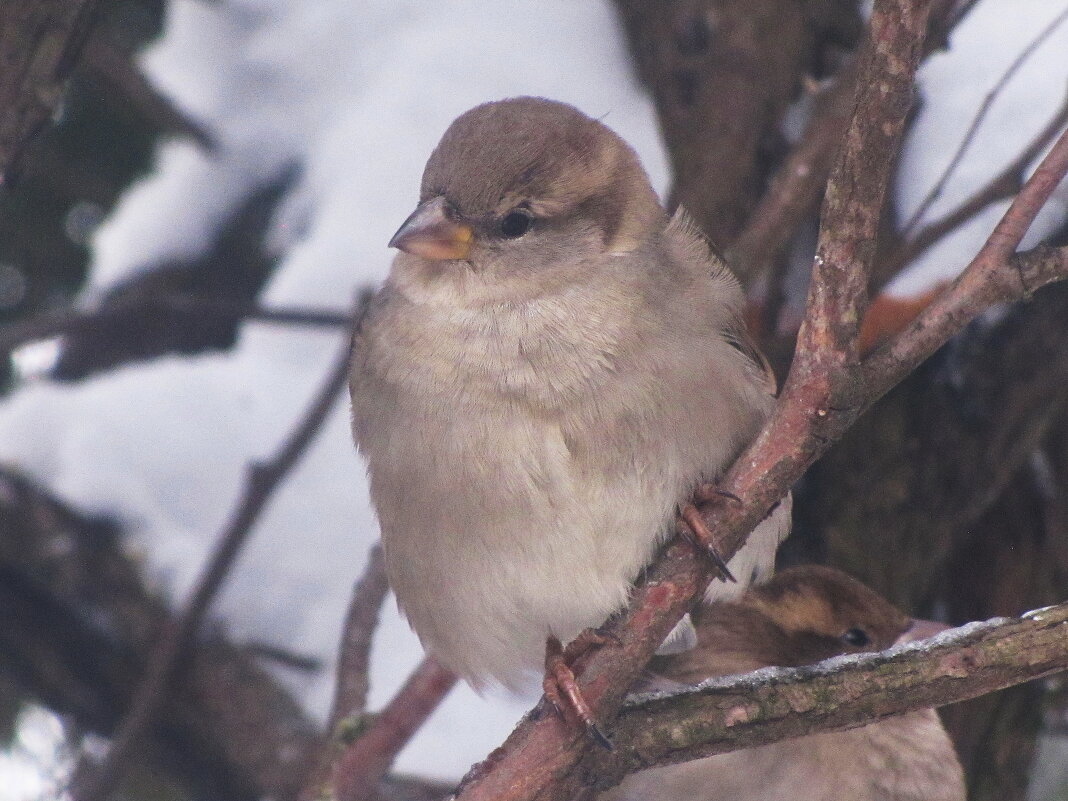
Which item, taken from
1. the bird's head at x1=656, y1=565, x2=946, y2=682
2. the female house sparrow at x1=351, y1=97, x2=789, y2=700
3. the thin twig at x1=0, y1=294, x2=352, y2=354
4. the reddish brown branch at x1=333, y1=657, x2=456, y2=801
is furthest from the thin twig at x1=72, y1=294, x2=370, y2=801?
the bird's head at x1=656, y1=565, x2=946, y2=682

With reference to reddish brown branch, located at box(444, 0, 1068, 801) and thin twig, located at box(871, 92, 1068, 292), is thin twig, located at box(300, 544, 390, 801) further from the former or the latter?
thin twig, located at box(871, 92, 1068, 292)

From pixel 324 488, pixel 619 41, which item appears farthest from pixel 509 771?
pixel 619 41

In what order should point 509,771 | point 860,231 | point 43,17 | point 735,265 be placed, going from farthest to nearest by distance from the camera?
point 735,265 < point 43,17 < point 509,771 < point 860,231

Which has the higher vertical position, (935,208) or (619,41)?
(619,41)

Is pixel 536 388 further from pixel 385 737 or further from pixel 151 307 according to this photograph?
pixel 151 307

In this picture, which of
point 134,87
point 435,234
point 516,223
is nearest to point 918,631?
point 516,223

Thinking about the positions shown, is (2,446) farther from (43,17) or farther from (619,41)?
(619,41)
